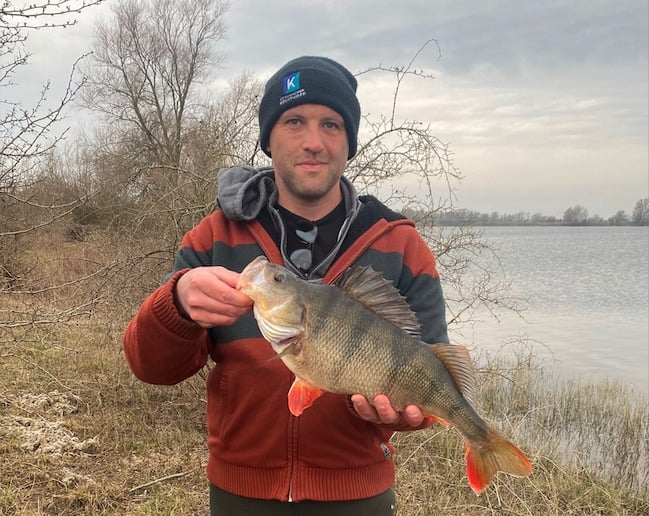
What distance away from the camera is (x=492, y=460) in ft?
6.80

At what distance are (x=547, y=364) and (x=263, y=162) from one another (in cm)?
733

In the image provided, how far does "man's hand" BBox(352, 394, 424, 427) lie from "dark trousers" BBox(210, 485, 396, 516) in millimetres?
387

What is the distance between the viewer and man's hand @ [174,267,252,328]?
1.82 metres

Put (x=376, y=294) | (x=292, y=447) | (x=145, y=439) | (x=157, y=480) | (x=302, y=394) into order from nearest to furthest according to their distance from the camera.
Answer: (x=302, y=394) < (x=376, y=294) < (x=292, y=447) < (x=157, y=480) < (x=145, y=439)

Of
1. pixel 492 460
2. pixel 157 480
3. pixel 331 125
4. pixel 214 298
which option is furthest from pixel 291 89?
pixel 157 480

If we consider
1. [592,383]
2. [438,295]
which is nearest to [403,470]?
[438,295]

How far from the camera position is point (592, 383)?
10281mm

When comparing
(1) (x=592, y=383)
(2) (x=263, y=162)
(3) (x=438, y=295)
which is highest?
(2) (x=263, y=162)

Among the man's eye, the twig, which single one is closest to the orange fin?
the man's eye

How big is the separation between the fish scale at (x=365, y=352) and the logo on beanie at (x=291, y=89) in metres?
0.93

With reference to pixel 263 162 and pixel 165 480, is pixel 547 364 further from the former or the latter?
pixel 165 480

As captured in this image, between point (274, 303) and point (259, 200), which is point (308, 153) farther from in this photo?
point (274, 303)

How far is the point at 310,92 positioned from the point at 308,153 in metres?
0.32

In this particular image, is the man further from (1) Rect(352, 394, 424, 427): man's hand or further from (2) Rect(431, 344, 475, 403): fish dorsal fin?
(2) Rect(431, 344, 475, 403): fish dorsal fin
